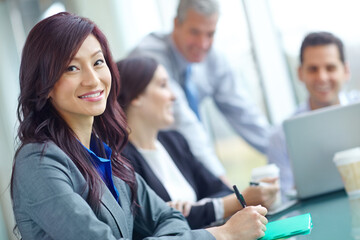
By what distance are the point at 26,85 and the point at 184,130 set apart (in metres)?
1.61

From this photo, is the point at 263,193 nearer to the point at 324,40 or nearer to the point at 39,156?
the point at 39,156

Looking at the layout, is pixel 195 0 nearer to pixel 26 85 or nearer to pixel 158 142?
pixel 158 142

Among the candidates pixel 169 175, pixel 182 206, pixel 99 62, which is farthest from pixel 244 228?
pixel 169 175

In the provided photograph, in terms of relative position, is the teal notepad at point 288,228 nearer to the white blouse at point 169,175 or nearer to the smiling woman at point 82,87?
the smiling woman at point 82,87

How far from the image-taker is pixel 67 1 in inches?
179

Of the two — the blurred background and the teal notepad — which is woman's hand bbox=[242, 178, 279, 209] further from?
the blurred background

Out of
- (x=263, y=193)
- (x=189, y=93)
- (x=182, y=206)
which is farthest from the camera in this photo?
(x=189, y=93)

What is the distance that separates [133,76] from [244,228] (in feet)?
3.78

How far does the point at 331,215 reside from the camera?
162 centimetres

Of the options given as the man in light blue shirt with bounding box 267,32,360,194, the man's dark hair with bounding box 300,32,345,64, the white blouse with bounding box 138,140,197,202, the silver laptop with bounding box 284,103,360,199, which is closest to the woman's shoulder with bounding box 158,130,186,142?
the white blouse with bounding box 138,140,197,202

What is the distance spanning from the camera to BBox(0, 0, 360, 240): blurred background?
3.54 metres

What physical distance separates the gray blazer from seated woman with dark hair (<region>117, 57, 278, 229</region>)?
2.54ft

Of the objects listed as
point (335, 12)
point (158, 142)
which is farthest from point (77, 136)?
point (335, 12)

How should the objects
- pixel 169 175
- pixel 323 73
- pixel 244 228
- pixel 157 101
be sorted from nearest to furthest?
pixel 244 228 < pixel 169 175 < pixel 157 101 < pixel 323 73
